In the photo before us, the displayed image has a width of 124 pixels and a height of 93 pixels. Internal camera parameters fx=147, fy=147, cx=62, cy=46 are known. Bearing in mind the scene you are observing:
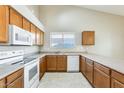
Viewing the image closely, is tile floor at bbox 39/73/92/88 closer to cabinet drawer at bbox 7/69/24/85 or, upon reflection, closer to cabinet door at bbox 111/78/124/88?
cabinet door at bbox 111/78/124/88

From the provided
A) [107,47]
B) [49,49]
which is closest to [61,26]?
[49,49]

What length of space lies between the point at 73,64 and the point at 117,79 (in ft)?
14.4

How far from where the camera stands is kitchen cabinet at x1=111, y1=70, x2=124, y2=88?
78.2 inches

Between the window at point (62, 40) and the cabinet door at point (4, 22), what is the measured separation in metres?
4.87

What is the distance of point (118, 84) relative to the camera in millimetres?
2100

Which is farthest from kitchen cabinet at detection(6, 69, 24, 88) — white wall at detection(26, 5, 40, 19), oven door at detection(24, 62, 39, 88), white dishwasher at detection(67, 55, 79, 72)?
white dishwasher at detection(67, 55, 79, 72)

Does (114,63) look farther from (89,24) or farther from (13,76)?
(89,24)

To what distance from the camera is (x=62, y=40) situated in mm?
7113

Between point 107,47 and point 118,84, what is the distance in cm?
538

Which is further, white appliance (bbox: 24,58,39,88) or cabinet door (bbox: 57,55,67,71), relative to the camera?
cabinet door (bbox: 57,55,67,71)

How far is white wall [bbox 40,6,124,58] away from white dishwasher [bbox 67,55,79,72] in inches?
34.6

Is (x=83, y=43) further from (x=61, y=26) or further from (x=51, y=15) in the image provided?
(x=51, y=15)

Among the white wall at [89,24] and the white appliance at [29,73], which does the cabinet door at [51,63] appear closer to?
the white wall at [89,24]

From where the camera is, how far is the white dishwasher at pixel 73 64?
6.48 metres
